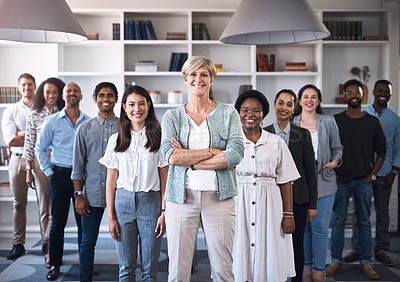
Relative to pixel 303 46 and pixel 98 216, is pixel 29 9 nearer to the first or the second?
pixel 98 216

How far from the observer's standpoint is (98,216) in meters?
3.12

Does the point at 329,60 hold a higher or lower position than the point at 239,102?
higher

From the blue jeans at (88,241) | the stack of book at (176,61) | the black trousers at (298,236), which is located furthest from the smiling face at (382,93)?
the blue jeans at (88,241)

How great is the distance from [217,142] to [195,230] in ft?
1.49

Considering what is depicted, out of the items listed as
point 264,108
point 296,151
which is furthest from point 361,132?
point 264,108

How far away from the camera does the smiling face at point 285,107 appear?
2.98 m

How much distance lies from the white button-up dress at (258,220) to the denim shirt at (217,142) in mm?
326

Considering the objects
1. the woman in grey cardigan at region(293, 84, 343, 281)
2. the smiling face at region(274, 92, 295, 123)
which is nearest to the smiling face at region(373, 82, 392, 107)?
the woman in grey cardigan at region(293, 84, 343, 281)

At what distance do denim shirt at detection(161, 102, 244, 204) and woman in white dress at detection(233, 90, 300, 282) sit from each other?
33 centimetres

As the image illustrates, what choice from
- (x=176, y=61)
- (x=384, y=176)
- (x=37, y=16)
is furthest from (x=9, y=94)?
(x=384, y=176)

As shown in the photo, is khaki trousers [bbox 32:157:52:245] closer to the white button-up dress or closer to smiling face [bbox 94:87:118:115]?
smiling face [bbox 94:87:118:115]

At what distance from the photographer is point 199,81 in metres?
2.24

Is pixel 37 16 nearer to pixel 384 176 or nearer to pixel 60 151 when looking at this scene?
pixel 60 151

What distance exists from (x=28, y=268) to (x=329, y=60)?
411 centimetres
